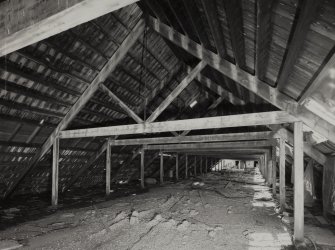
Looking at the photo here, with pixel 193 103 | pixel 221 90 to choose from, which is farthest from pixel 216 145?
pixel 221 90

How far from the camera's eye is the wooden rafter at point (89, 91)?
612 centimetres

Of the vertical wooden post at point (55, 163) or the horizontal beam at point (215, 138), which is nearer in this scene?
the vertical wooden post at point (55, 163)

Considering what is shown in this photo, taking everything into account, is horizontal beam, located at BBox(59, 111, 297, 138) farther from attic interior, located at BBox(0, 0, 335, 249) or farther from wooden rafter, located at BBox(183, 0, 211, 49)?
wooden rafter, located at BBox(183, 0, 211, 49)

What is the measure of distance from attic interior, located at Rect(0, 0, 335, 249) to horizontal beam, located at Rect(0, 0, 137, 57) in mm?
11

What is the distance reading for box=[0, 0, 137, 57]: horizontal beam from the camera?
67.1 inches

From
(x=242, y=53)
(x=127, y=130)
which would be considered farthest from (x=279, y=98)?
(x=127, y=130)

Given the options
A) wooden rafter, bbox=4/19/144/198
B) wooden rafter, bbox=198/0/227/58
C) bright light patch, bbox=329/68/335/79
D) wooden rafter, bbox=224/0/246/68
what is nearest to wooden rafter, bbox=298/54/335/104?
bright light patch, bbox=329/68/335/79

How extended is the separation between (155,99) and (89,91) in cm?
289

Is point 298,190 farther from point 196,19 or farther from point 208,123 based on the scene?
point 196,19

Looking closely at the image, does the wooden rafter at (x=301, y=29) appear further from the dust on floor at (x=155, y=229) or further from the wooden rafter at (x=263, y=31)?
the dust on floor at (x=155, y=229)

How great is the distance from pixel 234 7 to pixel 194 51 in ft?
7.79

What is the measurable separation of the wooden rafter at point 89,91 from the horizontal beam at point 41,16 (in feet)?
13.2

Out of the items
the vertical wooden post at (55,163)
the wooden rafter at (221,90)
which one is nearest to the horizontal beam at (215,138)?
the wooden rafter at (221,90)

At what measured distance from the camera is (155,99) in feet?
30.1
